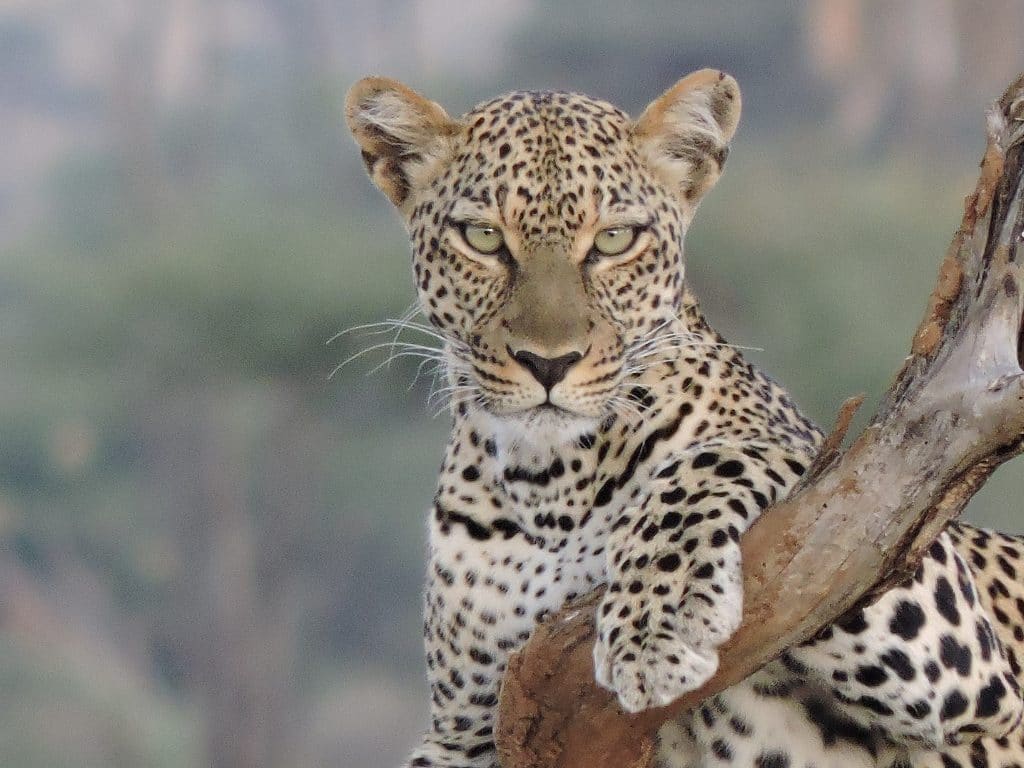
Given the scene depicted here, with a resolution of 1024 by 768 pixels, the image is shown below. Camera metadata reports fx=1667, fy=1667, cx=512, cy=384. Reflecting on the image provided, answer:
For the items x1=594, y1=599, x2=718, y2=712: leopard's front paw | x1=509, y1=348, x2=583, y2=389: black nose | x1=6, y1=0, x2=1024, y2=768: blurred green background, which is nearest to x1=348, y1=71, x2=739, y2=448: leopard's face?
x1=509, y1=348, x2=583, y2=389: black nose

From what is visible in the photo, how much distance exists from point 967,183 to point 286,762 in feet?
20.4

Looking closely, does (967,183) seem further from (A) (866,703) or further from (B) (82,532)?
(A) (866,703)

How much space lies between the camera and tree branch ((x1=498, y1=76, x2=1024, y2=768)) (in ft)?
7.82

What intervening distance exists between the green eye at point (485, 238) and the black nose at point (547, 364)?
26 centimetres

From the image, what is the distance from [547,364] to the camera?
2961mm

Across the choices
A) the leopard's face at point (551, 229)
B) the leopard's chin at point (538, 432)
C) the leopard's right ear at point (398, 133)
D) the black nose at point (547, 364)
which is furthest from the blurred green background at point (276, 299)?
the black nose at point (547, 364)

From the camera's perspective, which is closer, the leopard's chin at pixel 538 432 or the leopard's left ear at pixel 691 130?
the leopard's chin at pixel 538 432

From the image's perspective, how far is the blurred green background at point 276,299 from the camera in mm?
11164

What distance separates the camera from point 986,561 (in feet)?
11.5

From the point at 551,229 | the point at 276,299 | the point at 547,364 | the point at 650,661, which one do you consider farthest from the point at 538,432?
the point at 276,299

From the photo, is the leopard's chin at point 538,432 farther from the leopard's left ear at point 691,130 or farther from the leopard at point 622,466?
the leopard's left ear at point 691,130

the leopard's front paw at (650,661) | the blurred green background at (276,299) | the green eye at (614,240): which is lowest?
the leopard's front paw at (650,661)

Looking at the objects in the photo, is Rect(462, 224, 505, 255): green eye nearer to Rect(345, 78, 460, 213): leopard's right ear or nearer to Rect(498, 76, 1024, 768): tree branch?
Rect(345, 78, 460, 213): leopard's right ear

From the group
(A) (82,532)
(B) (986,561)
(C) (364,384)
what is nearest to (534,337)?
(B) (986,561)
